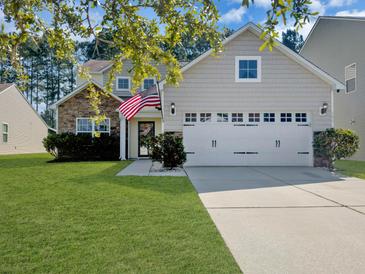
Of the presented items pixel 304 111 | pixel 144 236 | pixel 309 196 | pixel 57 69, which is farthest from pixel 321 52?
pixel 57 69

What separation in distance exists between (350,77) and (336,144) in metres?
6.68

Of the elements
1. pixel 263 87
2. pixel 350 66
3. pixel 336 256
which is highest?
pixel 350 66

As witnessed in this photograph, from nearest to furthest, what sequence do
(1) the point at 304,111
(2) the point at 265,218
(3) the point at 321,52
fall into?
(2) the point at 265,218 → (1) the point at 304,111 → (3) the point at 321,52

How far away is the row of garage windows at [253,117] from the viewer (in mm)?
12625

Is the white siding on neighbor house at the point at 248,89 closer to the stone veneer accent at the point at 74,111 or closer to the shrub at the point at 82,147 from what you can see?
the shrub at the point at 82,147

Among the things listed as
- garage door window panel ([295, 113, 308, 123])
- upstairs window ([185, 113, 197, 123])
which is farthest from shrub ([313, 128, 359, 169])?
upstairs window ([185, 113, 197, 123])

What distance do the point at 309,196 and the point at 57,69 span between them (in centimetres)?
4581

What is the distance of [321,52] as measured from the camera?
1902 centimetres

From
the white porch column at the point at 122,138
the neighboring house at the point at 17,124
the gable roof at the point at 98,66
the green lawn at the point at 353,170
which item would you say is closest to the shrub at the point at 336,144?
the green lawn at the point at 353,170

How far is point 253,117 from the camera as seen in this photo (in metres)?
12.7

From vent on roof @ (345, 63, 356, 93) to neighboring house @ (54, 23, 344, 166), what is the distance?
4604mm

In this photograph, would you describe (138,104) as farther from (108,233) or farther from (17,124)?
(17,124)

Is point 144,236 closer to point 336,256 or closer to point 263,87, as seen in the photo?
point 336,256

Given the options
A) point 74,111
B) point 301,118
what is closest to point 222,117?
point 301,118
